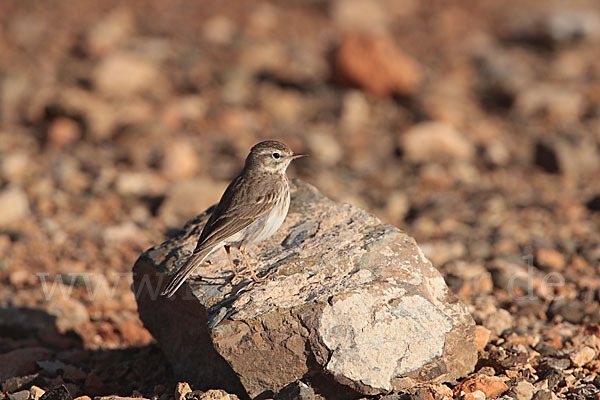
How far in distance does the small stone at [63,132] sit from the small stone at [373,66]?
5.02 m

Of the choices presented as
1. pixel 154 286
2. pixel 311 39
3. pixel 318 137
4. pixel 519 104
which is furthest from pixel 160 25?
pixel 154 286

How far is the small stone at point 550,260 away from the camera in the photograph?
8828 millimetres

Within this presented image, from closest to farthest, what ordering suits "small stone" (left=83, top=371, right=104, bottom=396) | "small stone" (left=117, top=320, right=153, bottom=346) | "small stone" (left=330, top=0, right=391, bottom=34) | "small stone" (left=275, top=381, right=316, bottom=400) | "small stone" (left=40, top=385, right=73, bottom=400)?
"small stone" (left=275, top=381, right=316, bottom=400)
"small stone" (left=40, top=385, right=73, bottom=400)
"small stone" (left=83, top=371, right=104, bottom=396)
"small stone" (left=117, top=320, right=153, bottom=346)
"small stone" (left=330, top=0, right=391, bottom=34)

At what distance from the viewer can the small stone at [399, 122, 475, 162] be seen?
12.9 m

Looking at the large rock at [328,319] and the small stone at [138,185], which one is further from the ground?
the small stone at [138,185]

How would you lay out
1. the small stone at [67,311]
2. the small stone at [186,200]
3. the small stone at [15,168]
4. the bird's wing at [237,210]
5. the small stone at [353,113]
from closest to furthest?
the bird's wing at [237,210] → the small stone at [67,311] → the small stone at [186,200] → the small stone at [15,168] → the small stone at [353,113]

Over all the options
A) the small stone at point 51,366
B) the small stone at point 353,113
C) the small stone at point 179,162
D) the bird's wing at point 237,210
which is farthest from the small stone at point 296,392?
the small stone at point 353,113

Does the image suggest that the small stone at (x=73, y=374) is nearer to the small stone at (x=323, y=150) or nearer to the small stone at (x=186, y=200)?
the small stone at (x=186, y=200)

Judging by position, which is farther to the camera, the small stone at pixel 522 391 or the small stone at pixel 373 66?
the small stone at pixel 373 66

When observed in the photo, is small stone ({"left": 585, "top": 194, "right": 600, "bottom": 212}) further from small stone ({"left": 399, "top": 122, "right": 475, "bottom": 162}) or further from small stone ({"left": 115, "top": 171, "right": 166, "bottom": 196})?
small stone ({"left": 115, "top": 171, "right": 166, "bottom": 196})

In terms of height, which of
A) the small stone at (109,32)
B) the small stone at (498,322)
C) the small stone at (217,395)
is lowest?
the small stone at (498,322)

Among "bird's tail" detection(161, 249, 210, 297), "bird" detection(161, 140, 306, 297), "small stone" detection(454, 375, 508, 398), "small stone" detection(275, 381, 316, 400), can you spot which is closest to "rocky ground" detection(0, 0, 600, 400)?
"small stone" detection(454, 375, 508, 398)

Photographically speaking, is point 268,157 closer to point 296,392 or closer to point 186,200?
point 296,392

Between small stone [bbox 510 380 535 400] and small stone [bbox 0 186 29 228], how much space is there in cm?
718
